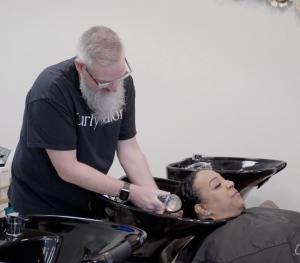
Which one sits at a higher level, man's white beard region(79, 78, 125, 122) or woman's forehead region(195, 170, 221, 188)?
man's white beard region(79, 78, 125, 122)

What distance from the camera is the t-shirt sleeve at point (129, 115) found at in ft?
5.47

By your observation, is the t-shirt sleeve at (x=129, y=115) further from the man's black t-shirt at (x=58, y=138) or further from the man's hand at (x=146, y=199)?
the man's hand at (x=146, y=199)

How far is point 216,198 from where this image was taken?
1.62m

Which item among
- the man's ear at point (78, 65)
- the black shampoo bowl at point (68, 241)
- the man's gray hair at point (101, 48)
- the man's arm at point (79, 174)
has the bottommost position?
the black shampoo bowl at point (68, 241)

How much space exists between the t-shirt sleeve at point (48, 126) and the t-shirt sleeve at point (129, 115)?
29 cm

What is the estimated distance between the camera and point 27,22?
107 inches

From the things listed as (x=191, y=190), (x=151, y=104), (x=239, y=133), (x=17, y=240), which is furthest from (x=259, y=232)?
(x=151, y=104)

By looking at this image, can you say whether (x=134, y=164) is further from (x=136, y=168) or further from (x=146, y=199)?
(x=146, y=199)

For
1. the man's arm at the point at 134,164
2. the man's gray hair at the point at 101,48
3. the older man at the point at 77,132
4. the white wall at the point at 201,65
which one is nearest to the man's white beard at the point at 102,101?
the older man at the point at 77,132

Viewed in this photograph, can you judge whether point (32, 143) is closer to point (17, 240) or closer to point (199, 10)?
point (17, 240)

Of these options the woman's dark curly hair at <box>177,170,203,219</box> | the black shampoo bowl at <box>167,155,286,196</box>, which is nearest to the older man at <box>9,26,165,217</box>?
the woman's dark curly hair at <box>177,170,203,219</box>

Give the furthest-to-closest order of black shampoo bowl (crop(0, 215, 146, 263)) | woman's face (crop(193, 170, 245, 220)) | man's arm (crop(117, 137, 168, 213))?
man's arm (crop(117, 137, 168, 213)), woman's face (crop(193, 170, 245, 220)), black shampoo bowl (crop(0, 215, 146, 263))

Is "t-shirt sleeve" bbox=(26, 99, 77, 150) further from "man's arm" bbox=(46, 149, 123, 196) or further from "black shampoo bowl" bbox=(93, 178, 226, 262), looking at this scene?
"black shampoo bowl" bbox=(93, 178, 226, 262)

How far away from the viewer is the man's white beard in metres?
1.48
